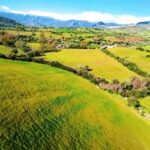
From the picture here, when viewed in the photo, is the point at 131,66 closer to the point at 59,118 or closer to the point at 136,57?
the point at 136,57

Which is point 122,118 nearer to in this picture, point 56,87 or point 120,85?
point 56,87

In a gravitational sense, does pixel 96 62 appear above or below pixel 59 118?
below

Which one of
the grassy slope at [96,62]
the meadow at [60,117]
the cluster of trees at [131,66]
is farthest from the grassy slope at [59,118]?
the cluster of trees at [131,66]

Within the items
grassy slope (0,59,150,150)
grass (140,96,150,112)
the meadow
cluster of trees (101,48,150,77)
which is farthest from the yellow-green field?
grassy slope (0,59,150,150)

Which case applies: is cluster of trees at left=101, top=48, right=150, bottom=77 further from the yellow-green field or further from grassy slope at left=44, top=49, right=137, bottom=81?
the yellow-green field

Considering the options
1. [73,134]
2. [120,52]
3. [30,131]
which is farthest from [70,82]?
[120,52]

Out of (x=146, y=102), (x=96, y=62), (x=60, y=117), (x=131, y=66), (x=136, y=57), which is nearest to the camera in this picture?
(x=60, y=117)

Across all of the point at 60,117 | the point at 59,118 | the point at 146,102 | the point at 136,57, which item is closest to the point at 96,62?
the point at 136,57
